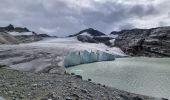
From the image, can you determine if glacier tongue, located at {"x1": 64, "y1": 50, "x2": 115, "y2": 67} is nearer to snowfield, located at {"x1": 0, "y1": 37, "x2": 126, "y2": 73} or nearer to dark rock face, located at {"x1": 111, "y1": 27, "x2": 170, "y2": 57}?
snowfield, located at {"x1": 0, "y1": 37, "x2": 126, "y2": 73}

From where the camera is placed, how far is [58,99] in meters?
17.5

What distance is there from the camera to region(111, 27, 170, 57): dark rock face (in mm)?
112394

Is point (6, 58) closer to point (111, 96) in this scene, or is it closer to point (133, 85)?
point (133, 85)

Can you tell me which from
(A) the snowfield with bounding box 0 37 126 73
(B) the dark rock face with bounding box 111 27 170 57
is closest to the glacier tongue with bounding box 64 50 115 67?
(A) the snowfield with bounding box 0 37 126 73

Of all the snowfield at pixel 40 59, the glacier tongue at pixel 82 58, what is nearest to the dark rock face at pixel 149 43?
the glacier tongue at pixel 82 58

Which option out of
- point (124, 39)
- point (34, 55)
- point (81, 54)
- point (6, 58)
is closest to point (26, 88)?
point (6, 58)

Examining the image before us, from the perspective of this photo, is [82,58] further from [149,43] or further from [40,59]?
[149,43]

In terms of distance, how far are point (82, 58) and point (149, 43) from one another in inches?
2099

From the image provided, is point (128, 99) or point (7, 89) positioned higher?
point (7, 89)

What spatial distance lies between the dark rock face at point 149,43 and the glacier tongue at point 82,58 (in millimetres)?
27557

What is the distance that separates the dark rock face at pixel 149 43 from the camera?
112 meters

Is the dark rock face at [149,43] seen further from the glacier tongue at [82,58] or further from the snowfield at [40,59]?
the snowfield at [40,59]

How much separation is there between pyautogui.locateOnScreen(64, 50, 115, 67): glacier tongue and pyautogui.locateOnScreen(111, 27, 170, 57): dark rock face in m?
27.6

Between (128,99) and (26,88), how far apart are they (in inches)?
311
